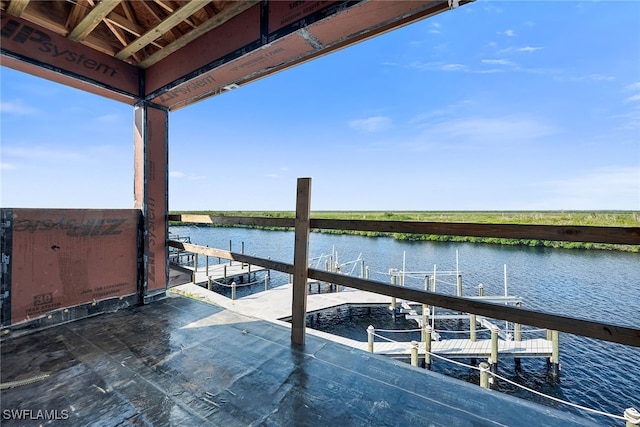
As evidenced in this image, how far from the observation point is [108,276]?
276 centimetres

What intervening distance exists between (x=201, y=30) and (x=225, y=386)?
288cm

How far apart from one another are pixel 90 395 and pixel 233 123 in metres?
18.6

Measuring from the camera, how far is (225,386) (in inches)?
61.6

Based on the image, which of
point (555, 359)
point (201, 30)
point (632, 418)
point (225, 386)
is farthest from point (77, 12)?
point (555, 359)

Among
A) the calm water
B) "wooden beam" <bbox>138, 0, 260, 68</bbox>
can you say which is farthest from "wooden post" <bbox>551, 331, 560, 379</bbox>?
"wooden beam" <bbox>138, 0, 260, 68</bbox>

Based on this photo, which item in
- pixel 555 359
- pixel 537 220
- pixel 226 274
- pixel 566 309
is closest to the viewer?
pixel 555 359

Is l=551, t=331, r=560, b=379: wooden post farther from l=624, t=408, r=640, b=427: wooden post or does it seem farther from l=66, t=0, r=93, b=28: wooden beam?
l=66, t=0, r=93, b=28: wooden beam

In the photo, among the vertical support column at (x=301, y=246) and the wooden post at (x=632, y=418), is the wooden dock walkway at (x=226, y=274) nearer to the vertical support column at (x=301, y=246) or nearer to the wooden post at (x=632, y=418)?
the vertical support column at (x=301, y=246)

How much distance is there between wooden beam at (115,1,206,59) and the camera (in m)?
1.96

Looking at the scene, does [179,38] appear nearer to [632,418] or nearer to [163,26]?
[163,26]

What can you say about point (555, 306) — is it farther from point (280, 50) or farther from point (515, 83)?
point (515, 83)

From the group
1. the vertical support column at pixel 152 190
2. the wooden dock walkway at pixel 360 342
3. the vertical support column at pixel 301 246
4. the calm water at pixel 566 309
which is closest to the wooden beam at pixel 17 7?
the vertical support column at pixel 152 190

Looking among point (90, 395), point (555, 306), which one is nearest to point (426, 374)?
point (90, 395)

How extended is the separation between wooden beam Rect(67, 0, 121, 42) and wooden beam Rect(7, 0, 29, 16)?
1.00ft
